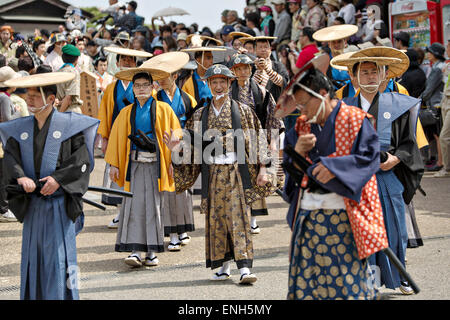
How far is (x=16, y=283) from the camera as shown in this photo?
598cm

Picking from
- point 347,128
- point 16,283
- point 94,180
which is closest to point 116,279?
point 16,283

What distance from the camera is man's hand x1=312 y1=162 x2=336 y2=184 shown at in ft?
12.4

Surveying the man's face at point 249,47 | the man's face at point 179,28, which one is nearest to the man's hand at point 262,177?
the man's face at point 249,47

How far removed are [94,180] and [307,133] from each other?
7630 mm

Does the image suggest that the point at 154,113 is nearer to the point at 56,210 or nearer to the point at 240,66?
the point at 240,66

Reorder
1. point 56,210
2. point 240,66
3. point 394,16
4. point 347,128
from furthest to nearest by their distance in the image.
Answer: point 394,16, point 240,66, point 56,210, point 347,128

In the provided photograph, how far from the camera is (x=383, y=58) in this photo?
5227mm

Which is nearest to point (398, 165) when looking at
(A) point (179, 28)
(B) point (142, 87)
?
(B) point (142, 87)

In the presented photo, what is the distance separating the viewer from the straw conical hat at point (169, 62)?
662 cm

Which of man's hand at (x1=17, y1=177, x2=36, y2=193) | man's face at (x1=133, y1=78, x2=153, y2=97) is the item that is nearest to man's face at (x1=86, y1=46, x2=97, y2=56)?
man's face at (x1=133, y1=78, x2=153, y2=97)

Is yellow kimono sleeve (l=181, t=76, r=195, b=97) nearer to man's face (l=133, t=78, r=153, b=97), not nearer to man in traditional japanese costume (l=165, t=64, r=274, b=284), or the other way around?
man's face (l=133, t=78, r=153, b=97)

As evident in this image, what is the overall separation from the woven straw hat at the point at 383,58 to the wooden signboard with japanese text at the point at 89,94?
686 centimetres

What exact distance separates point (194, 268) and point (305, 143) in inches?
113

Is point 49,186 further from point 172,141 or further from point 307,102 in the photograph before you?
point 172,141
